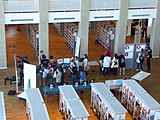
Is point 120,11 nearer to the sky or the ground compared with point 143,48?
nearer to the sky

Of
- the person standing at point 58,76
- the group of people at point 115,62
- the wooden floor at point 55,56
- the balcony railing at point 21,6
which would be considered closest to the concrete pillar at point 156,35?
the wooden floor at point 55,56

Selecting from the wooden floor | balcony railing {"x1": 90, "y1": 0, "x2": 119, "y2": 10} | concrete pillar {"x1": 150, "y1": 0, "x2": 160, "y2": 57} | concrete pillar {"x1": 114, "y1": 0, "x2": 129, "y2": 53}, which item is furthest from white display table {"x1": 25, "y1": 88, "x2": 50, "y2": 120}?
concrete pillar {"x1": 150, "y1": 0, "x2": 160, "y2": 57}

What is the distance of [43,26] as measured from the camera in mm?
17406

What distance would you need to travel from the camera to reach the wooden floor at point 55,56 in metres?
13.7

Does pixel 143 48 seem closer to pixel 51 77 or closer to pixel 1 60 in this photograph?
pixel 51 77

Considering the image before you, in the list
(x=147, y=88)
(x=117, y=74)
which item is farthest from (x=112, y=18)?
(x=147, y=88)

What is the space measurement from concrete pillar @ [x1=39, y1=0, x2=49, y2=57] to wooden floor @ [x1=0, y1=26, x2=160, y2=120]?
1.12m

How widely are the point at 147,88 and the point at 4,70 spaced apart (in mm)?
6929

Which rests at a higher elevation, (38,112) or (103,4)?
(103,4)

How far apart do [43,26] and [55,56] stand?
2388 millimetres

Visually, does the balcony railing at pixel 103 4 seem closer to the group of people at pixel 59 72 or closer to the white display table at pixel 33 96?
the group of people at pixel 59 72

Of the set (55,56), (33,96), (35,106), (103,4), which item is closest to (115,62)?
(103,4)

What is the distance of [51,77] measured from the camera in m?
15.2

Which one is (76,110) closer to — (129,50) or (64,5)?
(129,50)
